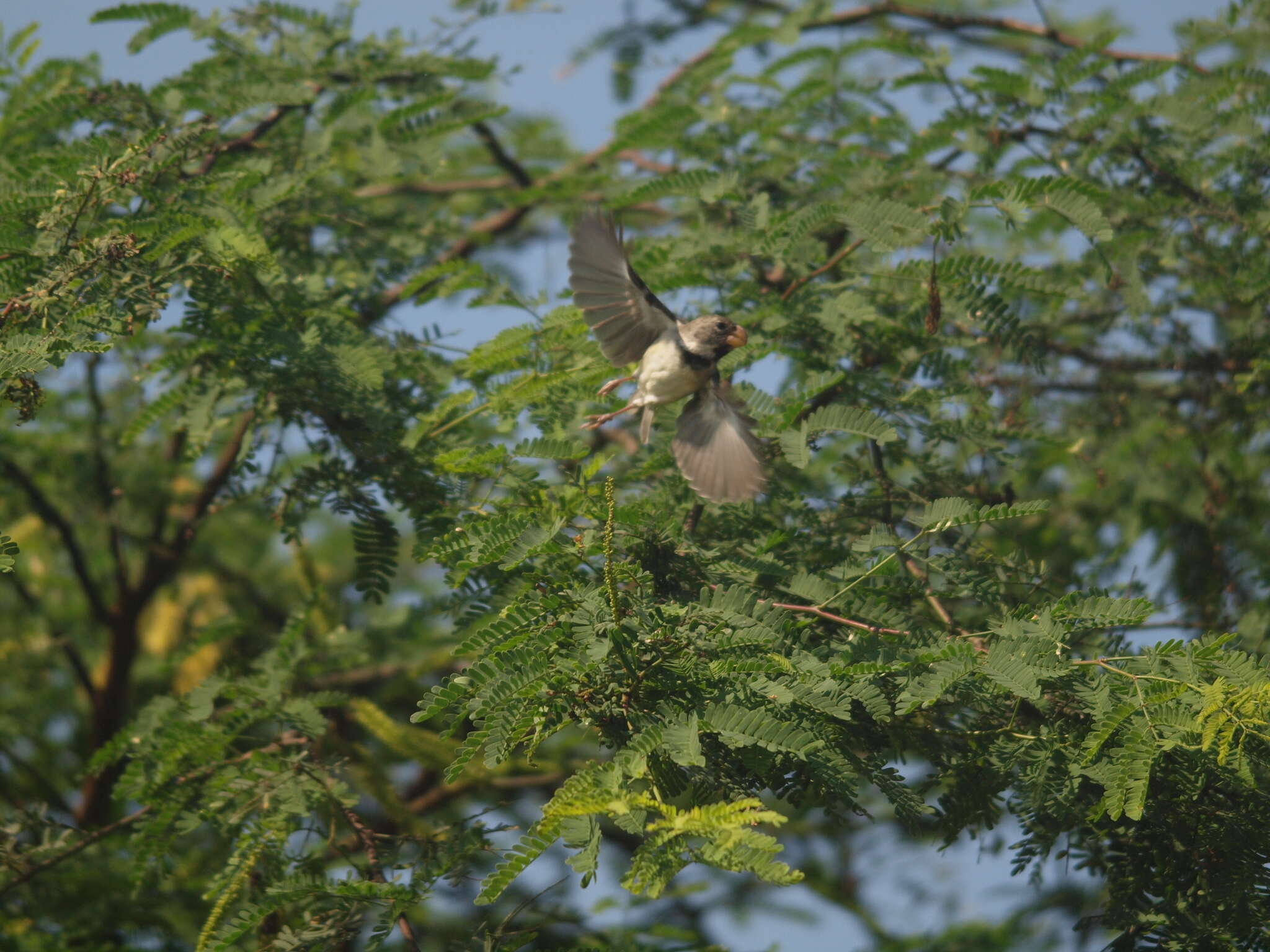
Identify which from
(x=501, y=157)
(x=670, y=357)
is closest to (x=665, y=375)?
(x=670, y=357)

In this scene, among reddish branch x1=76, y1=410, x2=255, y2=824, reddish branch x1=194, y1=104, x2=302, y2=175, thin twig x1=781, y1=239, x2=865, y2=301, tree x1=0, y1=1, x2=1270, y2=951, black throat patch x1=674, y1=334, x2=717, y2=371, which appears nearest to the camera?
tree x1=0, y1=1, x2=1270, y2=951

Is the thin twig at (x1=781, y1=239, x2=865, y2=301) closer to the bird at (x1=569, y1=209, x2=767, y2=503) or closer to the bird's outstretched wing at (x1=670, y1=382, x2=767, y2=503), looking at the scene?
the bird at (x1=569, y1=209, x2=767, y2=503)

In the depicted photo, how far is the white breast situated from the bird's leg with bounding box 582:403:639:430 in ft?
0.09

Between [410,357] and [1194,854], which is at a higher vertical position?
[410,357]

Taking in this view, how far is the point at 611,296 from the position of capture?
3.21 m

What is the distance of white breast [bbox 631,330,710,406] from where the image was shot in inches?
126

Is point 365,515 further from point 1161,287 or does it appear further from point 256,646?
point 1161,287

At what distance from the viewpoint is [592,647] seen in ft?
7.40

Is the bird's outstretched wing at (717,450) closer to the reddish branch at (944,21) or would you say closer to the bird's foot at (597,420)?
the bird's foot at (597,420)

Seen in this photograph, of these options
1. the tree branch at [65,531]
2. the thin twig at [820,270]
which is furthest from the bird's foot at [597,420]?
the tree branch at [65,531]

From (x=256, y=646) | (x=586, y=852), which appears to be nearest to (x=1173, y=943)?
(x=586, y=852)

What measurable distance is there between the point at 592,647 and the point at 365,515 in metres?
1.57

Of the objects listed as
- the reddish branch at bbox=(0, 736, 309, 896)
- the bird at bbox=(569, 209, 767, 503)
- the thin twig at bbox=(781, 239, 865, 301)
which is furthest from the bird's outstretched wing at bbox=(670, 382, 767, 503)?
the reddish branch at bbox=(0, 736, 309, 896)

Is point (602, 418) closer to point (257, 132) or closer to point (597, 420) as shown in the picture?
point (597, 420)
